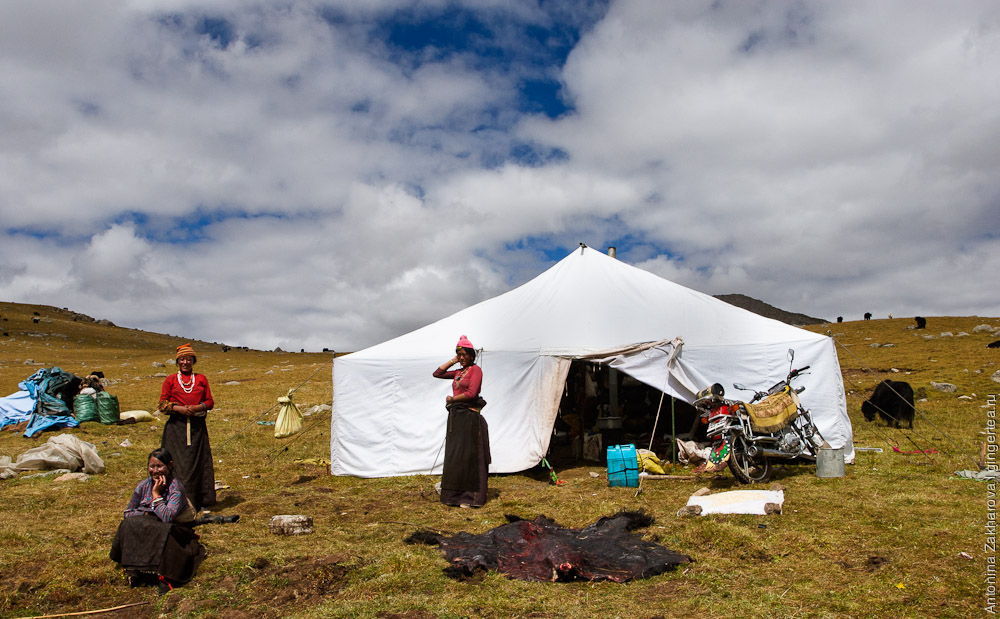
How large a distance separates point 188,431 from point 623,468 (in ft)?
17.2

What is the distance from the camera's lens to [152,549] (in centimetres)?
487

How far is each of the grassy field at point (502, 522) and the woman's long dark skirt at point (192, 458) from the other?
41 centimetres

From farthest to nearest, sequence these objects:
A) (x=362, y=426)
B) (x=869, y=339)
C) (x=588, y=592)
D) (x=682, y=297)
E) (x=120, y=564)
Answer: (x=869, y=339)
(x=682, y=297)
(x=362, y=426)
(x=120, y=564)
(x=588, y=592)

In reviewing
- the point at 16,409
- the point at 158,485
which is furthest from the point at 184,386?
the point at 16,409

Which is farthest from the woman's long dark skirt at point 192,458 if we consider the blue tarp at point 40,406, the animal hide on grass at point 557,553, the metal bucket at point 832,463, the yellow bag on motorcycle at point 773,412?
the blue tarp at point 40,406

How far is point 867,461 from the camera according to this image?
9.50 metres

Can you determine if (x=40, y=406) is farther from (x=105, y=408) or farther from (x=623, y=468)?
(x=623, y=468)

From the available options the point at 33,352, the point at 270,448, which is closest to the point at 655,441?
the point at 270,448

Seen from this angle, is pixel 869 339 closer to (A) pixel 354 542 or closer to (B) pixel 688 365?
(B) pixel 688 365

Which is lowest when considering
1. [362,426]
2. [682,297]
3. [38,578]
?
[38,578]

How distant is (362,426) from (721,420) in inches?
211

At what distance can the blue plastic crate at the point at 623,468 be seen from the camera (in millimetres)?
8555

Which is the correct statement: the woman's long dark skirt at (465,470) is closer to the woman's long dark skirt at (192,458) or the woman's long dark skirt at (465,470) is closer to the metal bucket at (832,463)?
the woman's long dark skirt at (192,458)

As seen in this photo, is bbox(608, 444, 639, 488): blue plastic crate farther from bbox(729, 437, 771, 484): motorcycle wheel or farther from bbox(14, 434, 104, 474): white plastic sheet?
bbox(14, 434, 104, 474): white plastic sheet
